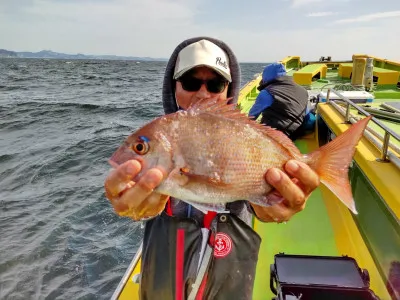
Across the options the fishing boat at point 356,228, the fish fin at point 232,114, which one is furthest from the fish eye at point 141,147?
the fishing boat at point 356,228

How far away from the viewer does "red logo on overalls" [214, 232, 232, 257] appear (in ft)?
7.62

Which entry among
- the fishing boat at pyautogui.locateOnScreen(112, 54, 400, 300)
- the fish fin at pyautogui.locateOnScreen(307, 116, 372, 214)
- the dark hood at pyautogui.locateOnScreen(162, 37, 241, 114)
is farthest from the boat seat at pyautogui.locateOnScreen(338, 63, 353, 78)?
the fish fin at pyautogui.locateOnScreen(307, 116, 372, 214)

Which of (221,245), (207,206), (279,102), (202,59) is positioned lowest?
(221,245)

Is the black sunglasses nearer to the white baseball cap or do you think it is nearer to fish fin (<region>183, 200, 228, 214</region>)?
the white baseball cap

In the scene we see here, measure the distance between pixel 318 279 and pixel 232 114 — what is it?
2121 mm

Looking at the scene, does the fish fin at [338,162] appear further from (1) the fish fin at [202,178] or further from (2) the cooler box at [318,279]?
(2) the cooler box at [318,279]

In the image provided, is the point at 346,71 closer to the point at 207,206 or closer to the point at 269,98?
the point at 269,98

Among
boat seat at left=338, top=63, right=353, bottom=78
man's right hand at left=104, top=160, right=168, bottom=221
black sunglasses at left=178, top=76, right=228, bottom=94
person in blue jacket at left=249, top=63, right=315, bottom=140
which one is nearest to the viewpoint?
man's right hand at left=104, top=160, right=168, bottom=221

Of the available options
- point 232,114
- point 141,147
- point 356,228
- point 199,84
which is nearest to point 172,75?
point 199,84

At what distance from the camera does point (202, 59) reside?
2.45 metres

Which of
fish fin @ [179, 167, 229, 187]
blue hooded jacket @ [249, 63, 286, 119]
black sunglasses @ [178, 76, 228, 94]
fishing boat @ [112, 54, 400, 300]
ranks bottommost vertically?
fishing boat @ [112, 54, 400, 300]

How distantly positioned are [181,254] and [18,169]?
10.9 m

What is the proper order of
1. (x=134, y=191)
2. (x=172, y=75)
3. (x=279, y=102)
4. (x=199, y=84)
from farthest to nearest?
(x=279, y=102) → (x=172, y=75) → (x=199, y=84) → (x=134, y=191)

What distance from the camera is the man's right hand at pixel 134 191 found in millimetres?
1841
